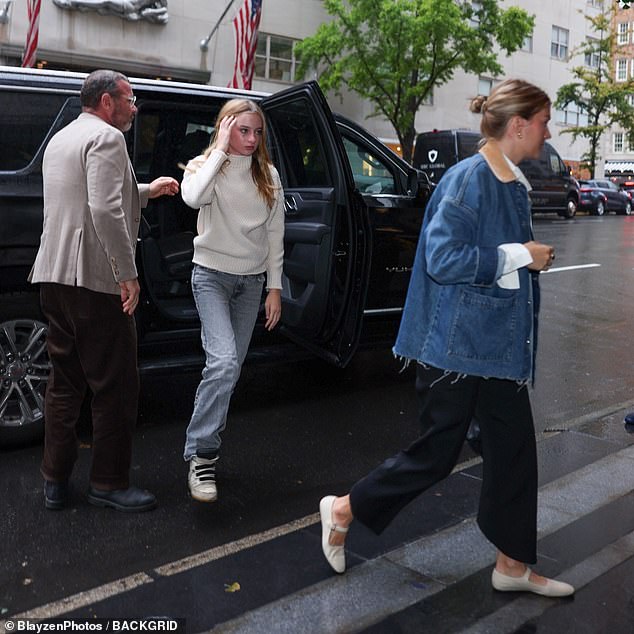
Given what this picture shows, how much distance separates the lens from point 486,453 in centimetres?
328

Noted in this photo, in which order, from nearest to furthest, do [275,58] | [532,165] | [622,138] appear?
[532,165] < [275,58] < [622,138]

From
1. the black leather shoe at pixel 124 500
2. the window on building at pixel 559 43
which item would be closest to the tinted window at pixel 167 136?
the black leather shoe at pixel 124 500

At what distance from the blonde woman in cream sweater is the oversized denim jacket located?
1.26 m

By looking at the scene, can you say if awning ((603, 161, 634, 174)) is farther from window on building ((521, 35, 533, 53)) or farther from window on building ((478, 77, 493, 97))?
window on building ((478, 77, 493, 97))

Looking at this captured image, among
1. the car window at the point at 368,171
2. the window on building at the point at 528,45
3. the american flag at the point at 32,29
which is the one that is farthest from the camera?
the window on building at the point at 528,45

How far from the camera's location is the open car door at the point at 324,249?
16.4 ft

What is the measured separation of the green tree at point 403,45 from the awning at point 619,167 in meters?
34.2

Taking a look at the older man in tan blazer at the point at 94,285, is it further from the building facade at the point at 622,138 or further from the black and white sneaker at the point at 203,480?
the building facade at the point at 622,138

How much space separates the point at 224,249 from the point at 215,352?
478 millimetres

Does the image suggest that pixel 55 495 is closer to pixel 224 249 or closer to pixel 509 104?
pixel 224 249

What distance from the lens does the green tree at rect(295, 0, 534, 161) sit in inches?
1140

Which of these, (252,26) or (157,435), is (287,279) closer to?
(157,435)

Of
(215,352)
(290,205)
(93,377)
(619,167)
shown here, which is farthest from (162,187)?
(619,167)

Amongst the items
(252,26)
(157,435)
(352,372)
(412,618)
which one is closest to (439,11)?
(252,26)
